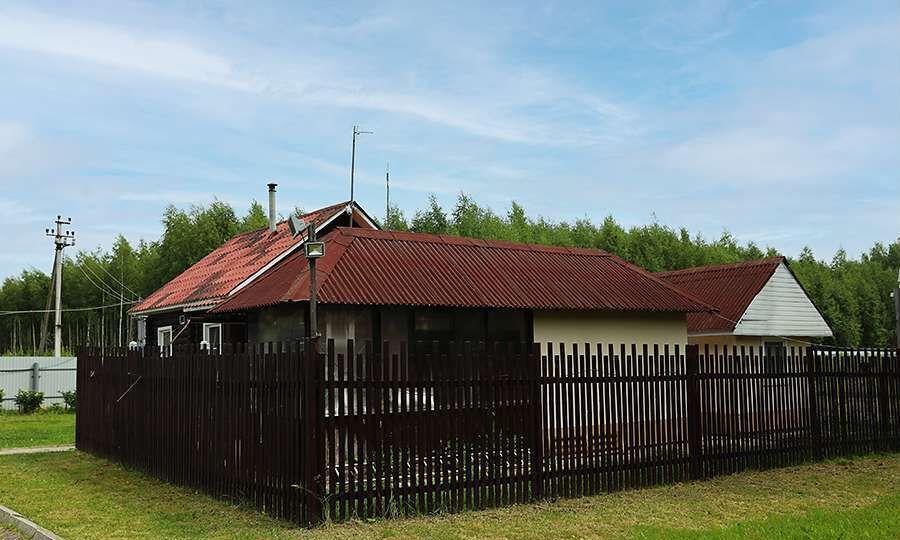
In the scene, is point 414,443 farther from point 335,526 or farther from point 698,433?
point 698,433

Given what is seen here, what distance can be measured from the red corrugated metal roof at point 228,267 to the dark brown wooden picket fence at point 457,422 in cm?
507

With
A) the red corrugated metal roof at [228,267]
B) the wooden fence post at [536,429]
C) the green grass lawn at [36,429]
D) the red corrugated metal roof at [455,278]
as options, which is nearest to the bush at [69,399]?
the green grass lawn at [36,429]

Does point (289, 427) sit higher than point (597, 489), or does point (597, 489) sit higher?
point (289, 427)

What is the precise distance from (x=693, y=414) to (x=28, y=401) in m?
24.1

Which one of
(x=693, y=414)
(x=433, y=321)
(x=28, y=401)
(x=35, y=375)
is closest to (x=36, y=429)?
(x=28, y=401)

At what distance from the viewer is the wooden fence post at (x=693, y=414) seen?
36.5 ft

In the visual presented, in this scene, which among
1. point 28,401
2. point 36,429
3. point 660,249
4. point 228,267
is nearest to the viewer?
point 228,267

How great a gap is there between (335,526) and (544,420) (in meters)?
2.75

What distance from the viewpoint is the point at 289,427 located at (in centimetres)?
848

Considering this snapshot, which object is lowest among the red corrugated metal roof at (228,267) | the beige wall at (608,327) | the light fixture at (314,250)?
the beige wall at (608,327)

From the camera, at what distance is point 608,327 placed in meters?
17.6

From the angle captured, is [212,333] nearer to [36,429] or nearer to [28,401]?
[36,429]

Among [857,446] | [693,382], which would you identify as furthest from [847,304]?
[693,382]

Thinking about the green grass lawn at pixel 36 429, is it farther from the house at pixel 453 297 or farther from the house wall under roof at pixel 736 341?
the house wall under roof at pixel 736 341
